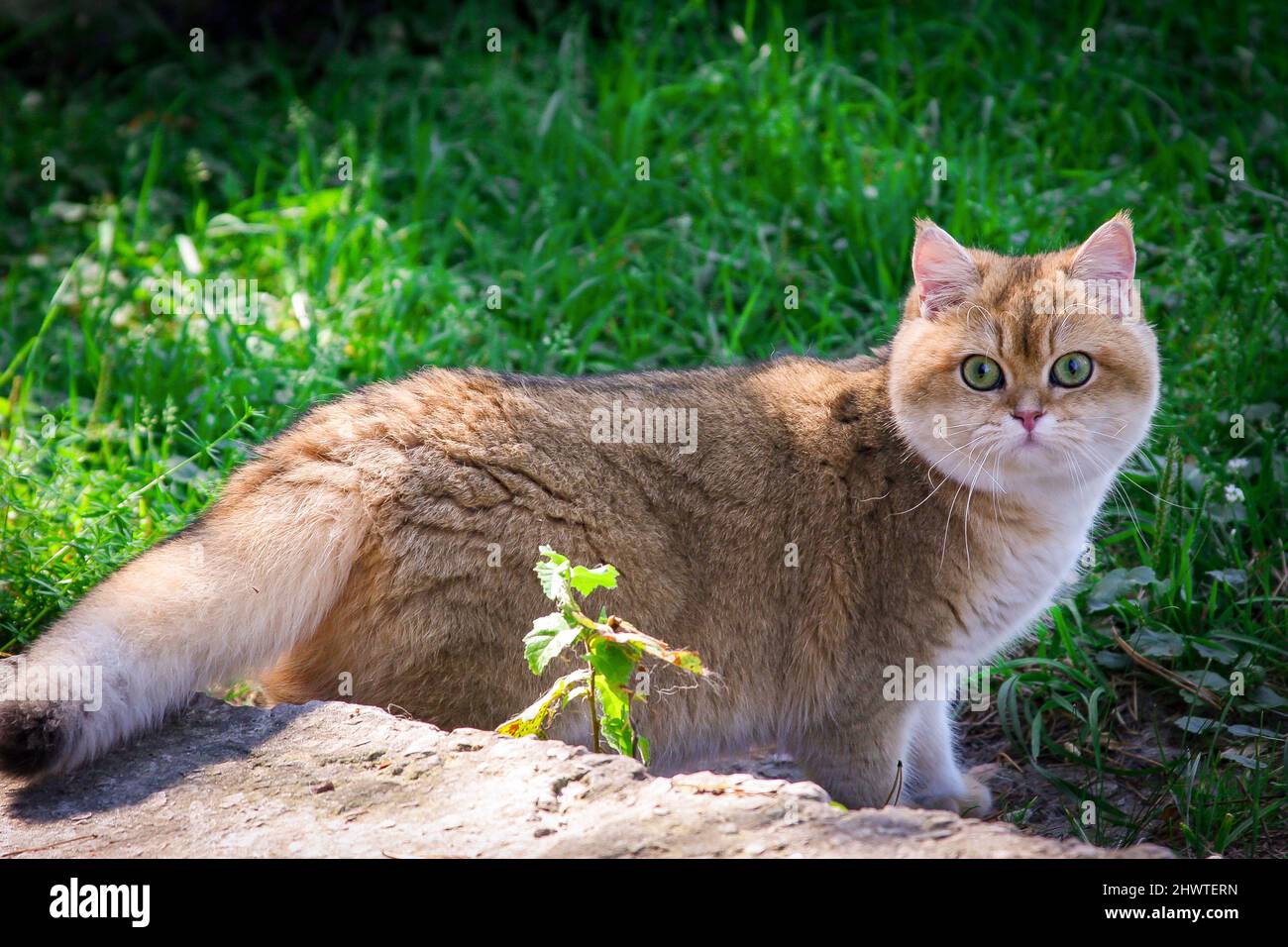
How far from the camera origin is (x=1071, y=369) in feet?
13.4

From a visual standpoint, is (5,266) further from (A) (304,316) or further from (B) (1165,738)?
(B) (1165,738)

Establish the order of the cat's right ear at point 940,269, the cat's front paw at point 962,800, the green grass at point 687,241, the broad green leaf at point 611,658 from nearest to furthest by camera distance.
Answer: the broad green leaf at point 611,658
the cat's right ear at point 940,269
the cat's front paw at point 962,800
the green grass at point 687,241

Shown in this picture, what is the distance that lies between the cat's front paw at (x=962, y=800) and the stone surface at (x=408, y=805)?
1180mm

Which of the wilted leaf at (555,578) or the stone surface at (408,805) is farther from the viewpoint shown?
the wilted leaf at (555,578)

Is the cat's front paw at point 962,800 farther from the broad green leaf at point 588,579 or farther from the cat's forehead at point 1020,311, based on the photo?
the broad green leaf at point 588,579

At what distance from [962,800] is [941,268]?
5.83 feet

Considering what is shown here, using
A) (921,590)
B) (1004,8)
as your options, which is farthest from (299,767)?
(1004,8)

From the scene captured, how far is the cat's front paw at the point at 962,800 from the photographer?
176 inches

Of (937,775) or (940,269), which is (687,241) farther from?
(937,775)

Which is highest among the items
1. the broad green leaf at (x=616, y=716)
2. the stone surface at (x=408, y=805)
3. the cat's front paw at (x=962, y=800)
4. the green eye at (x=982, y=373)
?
the green eye at (x=982, y=373)

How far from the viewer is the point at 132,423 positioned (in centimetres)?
571

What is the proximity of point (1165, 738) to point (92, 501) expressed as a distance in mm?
4060

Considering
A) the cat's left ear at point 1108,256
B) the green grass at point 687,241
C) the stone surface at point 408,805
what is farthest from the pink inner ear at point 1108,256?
the stone surface at point 408,805

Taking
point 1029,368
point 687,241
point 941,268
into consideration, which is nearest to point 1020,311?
point 1029,368
